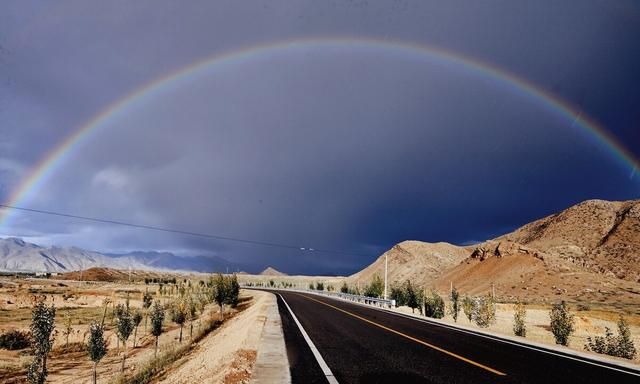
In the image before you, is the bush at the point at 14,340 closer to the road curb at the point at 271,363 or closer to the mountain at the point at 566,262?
the road curb at the point at 271,363

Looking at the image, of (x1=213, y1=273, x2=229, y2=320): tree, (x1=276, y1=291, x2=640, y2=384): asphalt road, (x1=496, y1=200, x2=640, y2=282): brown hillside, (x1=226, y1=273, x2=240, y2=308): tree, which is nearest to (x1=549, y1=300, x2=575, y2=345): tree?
(x1=276, y1=291, x2=640, y2=384): asphalt road

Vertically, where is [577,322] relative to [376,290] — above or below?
below

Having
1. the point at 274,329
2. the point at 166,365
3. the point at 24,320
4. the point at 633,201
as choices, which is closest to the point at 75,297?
the point at 24,320

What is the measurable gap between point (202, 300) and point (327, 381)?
6191 cm

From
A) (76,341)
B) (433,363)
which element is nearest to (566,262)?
(76,341)

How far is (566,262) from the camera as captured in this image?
93.8 metres

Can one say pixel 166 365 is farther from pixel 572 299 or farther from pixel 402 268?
pixel 402 268

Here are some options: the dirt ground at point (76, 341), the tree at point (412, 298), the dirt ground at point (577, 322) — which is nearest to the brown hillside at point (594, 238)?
the dirt ground at point (577, 322)

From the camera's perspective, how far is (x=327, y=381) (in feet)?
27.7

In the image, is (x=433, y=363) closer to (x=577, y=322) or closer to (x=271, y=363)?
(x=271, y=363)

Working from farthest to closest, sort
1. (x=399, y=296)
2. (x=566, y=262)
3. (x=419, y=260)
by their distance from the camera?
1. (x=419, y=260)
2. (x=566, y=262)
3. (x=399, y=296)

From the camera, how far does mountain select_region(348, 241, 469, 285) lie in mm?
148000

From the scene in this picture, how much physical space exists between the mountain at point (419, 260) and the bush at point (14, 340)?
364 ft

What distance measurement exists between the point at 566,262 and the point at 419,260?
7090 cm
